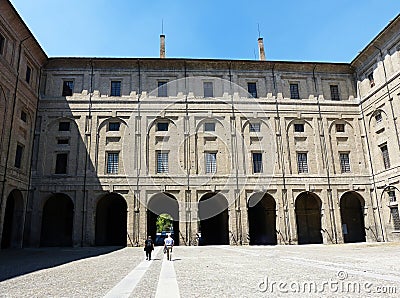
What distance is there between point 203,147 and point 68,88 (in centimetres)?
1249

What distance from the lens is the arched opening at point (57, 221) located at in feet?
89.2

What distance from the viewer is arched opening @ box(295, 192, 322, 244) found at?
93.7ft

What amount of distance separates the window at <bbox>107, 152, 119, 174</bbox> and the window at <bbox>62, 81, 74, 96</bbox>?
254 inches

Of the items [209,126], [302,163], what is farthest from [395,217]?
[209,126]

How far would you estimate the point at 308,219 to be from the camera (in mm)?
29219

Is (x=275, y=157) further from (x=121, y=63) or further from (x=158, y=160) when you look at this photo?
(x=121, y=63)

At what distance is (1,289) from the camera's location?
764cm

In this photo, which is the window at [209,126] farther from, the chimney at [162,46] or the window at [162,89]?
the chimney at [162,46]

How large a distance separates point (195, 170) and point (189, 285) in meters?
19.1

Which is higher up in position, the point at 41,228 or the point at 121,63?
the point at 121,63

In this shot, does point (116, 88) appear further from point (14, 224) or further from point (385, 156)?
point (385, 156)

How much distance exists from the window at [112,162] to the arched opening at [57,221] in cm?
461

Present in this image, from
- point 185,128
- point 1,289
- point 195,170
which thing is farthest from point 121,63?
point 1,289

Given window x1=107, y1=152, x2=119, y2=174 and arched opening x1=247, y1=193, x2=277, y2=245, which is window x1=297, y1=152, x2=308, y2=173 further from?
window x1=107, y1=152, x2=119, y2=174
